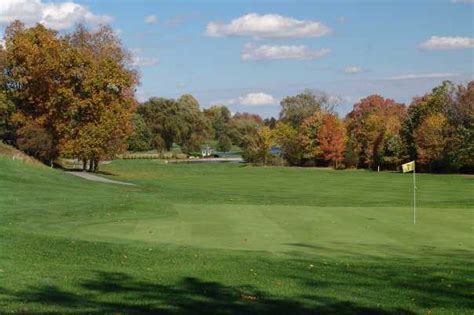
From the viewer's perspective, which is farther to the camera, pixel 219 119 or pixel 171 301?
pixel 219 119

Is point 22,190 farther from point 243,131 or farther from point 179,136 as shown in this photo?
point 243,131

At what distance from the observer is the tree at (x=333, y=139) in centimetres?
8206

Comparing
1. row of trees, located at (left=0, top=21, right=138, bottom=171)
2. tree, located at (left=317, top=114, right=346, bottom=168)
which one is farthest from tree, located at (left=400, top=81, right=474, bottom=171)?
row of trees, located at (left=0, top=21, right=138, bottom=171)

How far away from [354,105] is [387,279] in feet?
332

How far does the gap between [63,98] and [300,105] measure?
76.0 meters

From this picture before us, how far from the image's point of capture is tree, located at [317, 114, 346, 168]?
3231 inches

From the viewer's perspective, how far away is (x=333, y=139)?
3238 inches

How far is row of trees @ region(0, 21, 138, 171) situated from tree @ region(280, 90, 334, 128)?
6244cm

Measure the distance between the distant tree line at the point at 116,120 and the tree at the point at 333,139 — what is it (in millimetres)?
129

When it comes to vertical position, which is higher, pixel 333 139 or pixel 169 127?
pixel 169 127

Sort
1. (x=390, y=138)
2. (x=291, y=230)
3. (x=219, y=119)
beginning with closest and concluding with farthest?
(x=291, y=230) < (x=390, y=138) < (x=219, y=119)

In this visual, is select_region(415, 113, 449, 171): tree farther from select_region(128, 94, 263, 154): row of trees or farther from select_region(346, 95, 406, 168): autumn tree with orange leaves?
select_region(128, 94, 263, 154): row of trees

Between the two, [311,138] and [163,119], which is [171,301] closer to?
[311,138]

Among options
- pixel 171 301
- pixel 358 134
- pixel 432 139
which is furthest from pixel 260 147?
pixel 171 301
